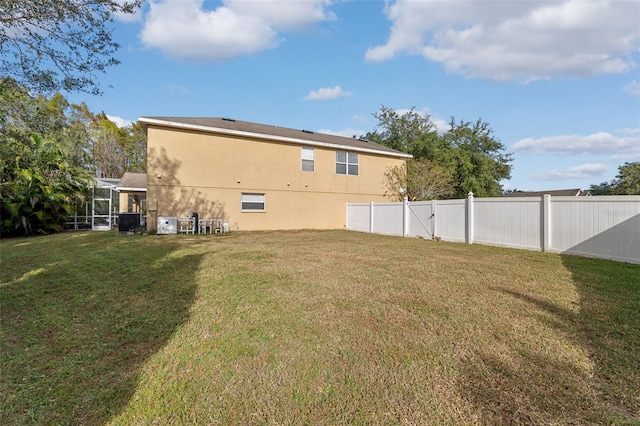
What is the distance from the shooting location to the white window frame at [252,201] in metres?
14.5

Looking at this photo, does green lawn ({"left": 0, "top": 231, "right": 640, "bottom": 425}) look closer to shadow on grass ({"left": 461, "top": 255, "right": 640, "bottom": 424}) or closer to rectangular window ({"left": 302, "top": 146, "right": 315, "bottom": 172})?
shadow on grass ({"left": 461, "top": 255, "right": 640, "bottom": 424})

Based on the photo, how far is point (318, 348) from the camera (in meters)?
2.70

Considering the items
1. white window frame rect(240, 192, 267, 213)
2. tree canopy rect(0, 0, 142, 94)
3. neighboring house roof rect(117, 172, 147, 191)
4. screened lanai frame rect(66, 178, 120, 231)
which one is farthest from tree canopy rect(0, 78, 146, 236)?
white window frame rect(240, 192, 267, 213)

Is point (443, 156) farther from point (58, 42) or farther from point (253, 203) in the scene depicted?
point (58, 42)

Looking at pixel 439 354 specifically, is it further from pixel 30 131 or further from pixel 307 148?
pixel 307 148

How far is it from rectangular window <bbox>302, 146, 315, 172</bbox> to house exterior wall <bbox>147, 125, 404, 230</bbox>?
0.19m

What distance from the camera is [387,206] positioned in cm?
1401

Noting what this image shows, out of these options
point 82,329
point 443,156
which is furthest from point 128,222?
point 443,156

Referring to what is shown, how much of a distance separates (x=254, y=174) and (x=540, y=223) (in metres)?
11.8

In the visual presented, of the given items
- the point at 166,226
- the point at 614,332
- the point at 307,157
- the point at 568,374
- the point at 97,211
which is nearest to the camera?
the point at 568,374

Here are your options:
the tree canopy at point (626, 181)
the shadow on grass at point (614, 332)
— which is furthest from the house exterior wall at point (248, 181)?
the tree canopy at point (626, 181)

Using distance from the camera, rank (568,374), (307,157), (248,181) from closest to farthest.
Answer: (568,374) → (248,181) → (307,157)

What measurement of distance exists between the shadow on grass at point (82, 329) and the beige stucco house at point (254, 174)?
7.08 m

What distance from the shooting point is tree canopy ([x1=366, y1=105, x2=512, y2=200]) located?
1891cm
